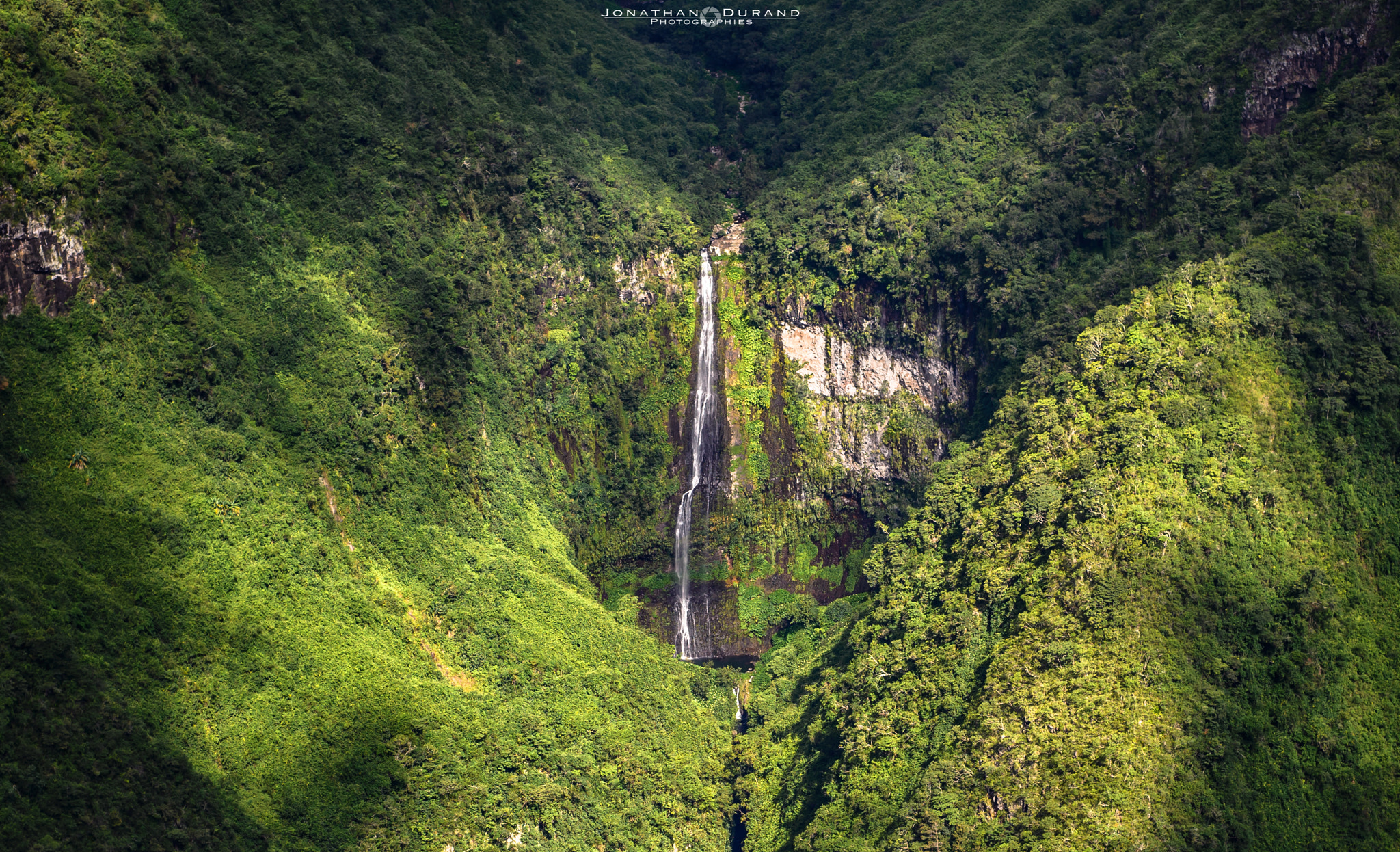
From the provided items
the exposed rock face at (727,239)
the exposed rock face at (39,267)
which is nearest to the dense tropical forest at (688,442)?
the exposed rock face at (39,267)

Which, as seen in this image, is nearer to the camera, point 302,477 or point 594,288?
point 302,477

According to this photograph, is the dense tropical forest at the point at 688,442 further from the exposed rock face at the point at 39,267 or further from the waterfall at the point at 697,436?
the waterfall at the point at 697,436

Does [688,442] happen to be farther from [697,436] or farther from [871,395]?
[871,395]

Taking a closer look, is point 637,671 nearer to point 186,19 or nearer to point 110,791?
point 110,791

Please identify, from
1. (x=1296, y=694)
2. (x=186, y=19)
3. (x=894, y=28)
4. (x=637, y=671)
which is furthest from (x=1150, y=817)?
(x=894, y=28)

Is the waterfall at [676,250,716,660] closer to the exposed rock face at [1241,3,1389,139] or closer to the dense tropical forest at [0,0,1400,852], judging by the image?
the dense tropical forest at [0,0,1400,852]

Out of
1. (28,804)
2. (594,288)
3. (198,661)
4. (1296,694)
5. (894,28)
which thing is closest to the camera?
(28,804)

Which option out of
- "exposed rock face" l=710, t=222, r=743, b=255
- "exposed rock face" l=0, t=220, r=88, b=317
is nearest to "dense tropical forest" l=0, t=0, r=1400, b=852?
"exposed rock face" l=0, t=220, r=88, b=317
